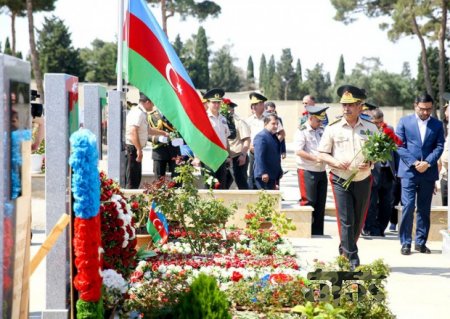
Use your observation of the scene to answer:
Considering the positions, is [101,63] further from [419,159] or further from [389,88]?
[419,159]

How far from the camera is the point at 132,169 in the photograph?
12188 millimetres

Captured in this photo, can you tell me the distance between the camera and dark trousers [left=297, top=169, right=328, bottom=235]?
11.0 metres

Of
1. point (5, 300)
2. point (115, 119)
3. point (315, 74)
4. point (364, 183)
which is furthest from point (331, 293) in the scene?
point (315, 74)

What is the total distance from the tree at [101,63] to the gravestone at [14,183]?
5710 centimetres

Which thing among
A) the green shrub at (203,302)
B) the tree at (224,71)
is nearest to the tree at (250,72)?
the tree at (224,71)

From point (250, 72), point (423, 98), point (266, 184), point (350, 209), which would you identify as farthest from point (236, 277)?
point (250, 72)

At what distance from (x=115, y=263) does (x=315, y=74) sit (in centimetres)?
7172

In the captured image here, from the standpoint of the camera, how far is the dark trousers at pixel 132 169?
475 inches

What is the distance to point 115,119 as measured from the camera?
918 cm

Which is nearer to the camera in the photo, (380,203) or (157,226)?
(157,226)

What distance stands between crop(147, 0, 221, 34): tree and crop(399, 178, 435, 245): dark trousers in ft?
97.3

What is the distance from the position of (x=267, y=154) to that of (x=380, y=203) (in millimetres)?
2025

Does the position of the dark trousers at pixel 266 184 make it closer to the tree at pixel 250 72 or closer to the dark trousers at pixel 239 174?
the dark trousers at pixel 239 174

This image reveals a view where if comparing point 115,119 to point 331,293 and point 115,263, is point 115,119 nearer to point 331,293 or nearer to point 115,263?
point 115,263
